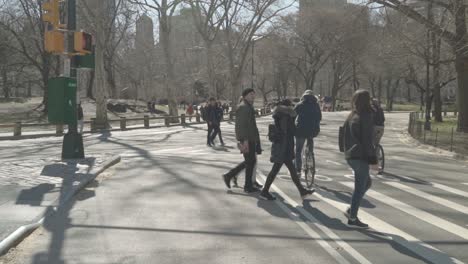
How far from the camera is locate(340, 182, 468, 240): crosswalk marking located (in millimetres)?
7102

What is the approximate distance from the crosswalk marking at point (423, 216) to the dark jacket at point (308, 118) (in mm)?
1750

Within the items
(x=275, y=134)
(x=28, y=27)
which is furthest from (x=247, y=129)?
(x=28, y=27)

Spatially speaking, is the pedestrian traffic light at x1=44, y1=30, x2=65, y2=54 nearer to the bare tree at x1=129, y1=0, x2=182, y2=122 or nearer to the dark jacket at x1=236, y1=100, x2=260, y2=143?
the dark jacket at x1=236, y1=100, x2=260, y2=143

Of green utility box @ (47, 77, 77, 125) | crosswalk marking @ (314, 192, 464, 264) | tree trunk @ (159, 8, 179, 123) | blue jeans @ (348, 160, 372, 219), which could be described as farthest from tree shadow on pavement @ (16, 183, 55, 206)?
tree trunk @ (159, 8, 179, 123)

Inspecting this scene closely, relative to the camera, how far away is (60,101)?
1334 cm

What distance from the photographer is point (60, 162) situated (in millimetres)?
13156

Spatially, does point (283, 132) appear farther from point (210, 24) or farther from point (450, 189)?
point (210, 24)

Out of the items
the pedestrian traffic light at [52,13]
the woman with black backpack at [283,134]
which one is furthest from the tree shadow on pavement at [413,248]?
the pedestrian traffic light at [52,13]

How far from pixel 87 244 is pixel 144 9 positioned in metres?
38.9

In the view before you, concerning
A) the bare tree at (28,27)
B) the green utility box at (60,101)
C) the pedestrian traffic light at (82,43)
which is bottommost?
the green utility box at (60,101)

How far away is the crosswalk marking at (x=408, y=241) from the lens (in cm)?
585

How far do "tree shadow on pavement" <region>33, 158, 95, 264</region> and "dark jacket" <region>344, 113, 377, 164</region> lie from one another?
12.2ft

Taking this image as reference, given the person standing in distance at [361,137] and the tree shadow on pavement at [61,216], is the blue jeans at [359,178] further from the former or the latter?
the tree shadow on pavement at [61,216]

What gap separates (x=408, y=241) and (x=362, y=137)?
1362 millimetres
